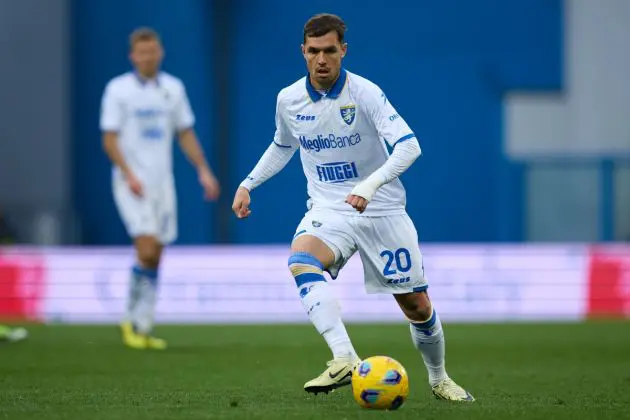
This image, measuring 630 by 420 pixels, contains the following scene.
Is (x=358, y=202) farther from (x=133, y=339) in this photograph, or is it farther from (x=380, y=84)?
(x=380, y=84)

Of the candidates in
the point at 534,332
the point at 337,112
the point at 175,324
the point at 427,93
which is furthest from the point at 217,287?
the point at 337,112

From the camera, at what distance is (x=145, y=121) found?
40.2 ft

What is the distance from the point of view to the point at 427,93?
779 inches

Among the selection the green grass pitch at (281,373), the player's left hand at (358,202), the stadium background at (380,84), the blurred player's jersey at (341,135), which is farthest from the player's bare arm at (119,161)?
the stadium background at (380,84)

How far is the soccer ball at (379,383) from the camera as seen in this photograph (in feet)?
22.7

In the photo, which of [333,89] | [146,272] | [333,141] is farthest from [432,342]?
[146,272]

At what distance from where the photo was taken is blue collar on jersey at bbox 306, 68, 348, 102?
25.1ft

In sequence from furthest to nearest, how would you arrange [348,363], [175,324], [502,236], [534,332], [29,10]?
[29,10] → [502,236] → [175,324] → [534,332] → [348,363]

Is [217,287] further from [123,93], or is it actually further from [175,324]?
[123,93]

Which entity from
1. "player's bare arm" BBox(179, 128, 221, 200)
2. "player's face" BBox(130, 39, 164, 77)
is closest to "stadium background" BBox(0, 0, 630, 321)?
"player's bare arm" BBox(179, 128, 221, 200)

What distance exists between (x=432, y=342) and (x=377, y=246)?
0.66 meters

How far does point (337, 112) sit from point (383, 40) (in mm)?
12369

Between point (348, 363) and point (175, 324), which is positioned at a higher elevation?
point (348, 363)

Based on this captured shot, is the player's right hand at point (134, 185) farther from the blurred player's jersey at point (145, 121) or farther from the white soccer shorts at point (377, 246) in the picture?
the white soccer shorts at point (377, 246)
